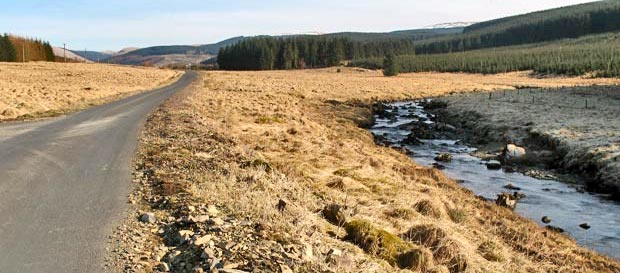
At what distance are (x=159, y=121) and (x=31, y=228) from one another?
583 inches

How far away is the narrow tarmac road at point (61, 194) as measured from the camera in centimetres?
704

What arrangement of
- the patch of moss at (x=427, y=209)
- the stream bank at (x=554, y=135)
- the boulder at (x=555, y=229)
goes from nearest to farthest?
the patch of moss at (x=427, y=209) < the boulder at (x=555, y=229) < the stream bank at (x=554, y=135)

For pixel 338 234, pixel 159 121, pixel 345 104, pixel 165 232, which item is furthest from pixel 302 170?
pixel 345 104

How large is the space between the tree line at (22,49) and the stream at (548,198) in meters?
121

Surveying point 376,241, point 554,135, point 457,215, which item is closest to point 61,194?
point 376,241

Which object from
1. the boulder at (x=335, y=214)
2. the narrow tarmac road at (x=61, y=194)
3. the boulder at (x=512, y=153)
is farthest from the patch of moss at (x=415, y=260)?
the boulder at (x=512, y=153)

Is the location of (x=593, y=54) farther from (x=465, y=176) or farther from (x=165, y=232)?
(x=165, y=232)

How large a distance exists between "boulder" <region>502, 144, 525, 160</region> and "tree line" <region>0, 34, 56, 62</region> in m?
125

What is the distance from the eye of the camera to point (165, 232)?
8047 mm

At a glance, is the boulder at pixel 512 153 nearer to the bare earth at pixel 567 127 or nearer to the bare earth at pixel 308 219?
the bare earth at pixel 567 127

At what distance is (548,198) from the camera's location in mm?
17719

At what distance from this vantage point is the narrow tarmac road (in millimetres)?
7039

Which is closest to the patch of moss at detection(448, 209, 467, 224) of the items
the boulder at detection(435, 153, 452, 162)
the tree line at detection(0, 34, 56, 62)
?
the boulder at detection(435, 153, 452, 162)

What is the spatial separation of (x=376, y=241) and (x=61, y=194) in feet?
22.5
